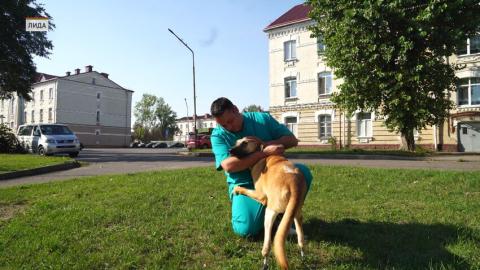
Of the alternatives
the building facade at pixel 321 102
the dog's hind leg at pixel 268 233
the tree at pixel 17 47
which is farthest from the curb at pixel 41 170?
the building facade at pixel 321 102

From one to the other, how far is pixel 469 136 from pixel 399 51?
10.7 metres

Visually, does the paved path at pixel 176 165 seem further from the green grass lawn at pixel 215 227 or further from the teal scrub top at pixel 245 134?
the teal scrub top at pixel 245 134

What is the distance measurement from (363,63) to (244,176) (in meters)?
18.9

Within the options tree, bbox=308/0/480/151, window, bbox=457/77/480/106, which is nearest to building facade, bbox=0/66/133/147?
tree, bbox=308/0/480/151

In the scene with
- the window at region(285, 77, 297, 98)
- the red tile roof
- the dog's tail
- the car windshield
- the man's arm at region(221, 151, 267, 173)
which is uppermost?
the red tile roof

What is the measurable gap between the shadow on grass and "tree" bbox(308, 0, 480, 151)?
55.7 ft

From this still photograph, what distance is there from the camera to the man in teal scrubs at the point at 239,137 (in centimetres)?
422

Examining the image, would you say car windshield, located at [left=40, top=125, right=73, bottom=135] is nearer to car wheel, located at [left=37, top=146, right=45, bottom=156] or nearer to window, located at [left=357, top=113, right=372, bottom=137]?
car wheel, located at [left=37, top=146, right=45, bottom=156]

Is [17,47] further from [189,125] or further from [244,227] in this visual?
[189,125]

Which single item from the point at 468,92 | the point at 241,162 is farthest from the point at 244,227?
the point at 468,92

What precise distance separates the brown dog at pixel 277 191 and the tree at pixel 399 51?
60.3ft

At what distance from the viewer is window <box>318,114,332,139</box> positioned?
114ft

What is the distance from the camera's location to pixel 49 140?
20609 millimetres

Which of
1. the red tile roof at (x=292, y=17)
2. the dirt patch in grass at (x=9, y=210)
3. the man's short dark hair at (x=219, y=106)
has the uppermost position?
the red tile roof at (x=292, y=17)
